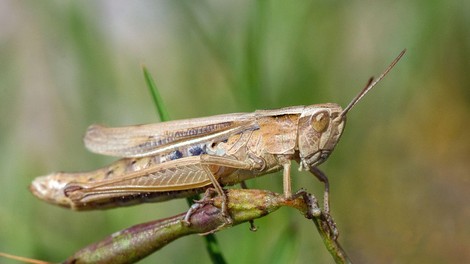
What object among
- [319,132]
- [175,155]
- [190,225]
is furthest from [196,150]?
[190,225]

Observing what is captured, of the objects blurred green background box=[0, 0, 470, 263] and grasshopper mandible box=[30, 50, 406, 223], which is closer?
grasshopper mandible box=[30, 50, 406, 223]

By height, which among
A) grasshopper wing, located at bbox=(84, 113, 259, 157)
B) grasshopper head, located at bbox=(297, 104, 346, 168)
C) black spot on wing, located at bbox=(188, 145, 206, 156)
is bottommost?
grasshopper head, located at bbox=(297, 104, 346, 168)

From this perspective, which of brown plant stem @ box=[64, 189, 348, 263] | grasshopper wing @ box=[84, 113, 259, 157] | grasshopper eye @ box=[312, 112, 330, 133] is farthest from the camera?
grasshopper wing @ box=[84, 113, 259, 157]

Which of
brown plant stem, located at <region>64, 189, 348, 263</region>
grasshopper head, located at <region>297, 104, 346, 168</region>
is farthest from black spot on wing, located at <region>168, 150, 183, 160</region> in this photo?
brown plant stem, located at <region>64, 189, 348, 263</region>

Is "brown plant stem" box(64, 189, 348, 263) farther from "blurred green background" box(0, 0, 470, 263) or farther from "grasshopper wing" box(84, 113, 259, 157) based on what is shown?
"grasshopper wing" box(84, 113, 259, 157)

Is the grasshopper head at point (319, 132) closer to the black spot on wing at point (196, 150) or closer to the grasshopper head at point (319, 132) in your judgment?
the grasshopper head at point (319, 132)

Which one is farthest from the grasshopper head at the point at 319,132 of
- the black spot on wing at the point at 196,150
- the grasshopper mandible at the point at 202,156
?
the black spot on wing at the point at 196,150

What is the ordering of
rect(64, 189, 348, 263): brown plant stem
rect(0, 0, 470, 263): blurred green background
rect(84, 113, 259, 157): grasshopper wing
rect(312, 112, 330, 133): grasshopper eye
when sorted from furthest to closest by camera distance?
rect(0, 0, 470, 263): blurred green background < rect(84, 113, 259, 157): grasshopper wing < rect(312, 112, 330, 133): grasshopper eye < rect(64, 189, 348, 263): brown plant stem
